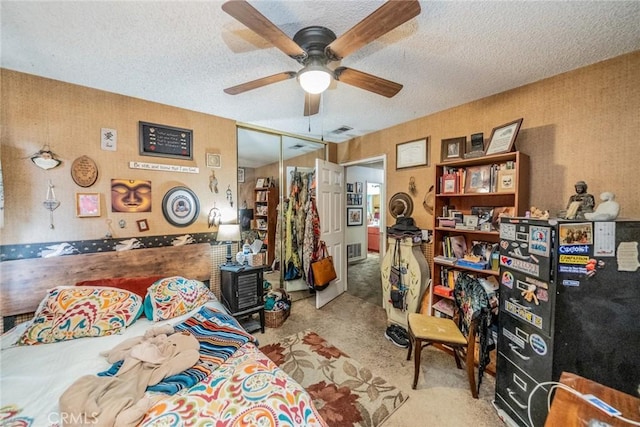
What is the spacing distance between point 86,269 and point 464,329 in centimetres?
332

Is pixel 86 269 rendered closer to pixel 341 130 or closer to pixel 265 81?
pixel 265 81

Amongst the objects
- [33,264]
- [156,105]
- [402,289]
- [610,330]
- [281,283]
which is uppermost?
[156,105]

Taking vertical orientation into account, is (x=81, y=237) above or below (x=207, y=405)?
above

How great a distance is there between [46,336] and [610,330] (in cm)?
331

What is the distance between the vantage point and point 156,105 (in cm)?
245

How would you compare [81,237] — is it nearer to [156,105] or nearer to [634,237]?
[156,105]

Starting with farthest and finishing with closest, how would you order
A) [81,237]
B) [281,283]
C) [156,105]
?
1. [281,283]
2. [156,105]
3. [81,237]

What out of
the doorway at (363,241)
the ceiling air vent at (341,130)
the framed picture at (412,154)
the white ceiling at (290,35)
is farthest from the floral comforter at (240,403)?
the ceiling air vent at (341,130)

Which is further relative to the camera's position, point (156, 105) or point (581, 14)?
point (156, 105)

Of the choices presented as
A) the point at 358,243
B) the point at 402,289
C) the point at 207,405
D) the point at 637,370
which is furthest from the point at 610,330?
the point at 358,243

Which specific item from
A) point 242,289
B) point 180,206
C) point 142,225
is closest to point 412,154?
point 242,289

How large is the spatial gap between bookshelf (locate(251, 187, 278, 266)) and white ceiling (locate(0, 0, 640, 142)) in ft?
4.71

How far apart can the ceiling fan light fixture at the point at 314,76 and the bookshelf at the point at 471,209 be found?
5.33ft

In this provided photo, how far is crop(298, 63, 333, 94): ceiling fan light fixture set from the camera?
138 centimetres
